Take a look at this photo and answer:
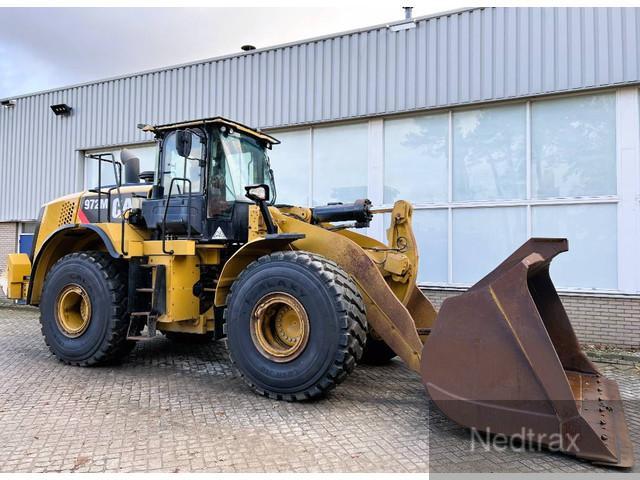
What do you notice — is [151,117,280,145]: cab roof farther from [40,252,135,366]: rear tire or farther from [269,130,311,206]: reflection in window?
[269,130,311,206]: reflection in window

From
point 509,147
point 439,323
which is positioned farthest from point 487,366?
point 509,147

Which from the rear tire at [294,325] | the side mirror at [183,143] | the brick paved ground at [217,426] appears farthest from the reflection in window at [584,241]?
the side mirror at [183,143]

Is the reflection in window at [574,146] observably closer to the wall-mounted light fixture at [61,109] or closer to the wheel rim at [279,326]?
the wheel rim at [279,326]

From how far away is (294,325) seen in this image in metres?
4.95

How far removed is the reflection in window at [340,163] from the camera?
1044 centimetres

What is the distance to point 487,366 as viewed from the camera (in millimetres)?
3744

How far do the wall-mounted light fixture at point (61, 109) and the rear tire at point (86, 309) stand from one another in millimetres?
9284

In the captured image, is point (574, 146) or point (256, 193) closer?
point (256, 193)

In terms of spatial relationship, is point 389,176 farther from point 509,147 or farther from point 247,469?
point 247,469

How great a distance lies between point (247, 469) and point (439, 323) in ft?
5.88

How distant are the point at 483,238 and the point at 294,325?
17.7 feet

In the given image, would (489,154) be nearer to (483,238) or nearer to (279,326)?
(483,238)

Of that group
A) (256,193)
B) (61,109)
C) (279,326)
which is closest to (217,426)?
(279,326)

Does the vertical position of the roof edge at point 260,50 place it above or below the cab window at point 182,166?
above
